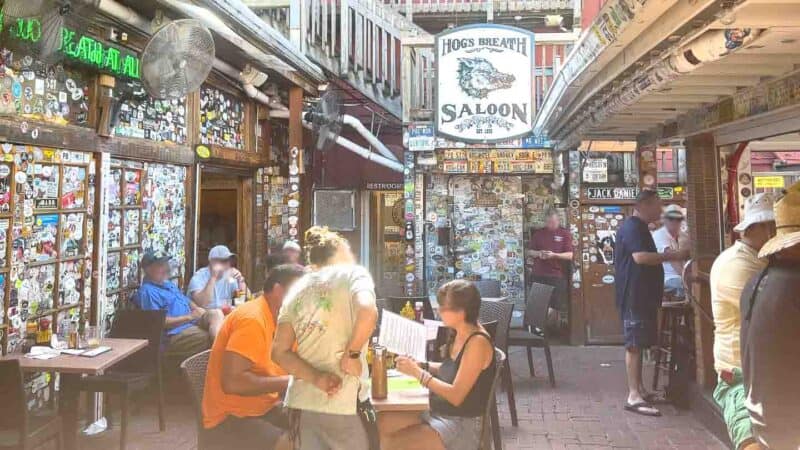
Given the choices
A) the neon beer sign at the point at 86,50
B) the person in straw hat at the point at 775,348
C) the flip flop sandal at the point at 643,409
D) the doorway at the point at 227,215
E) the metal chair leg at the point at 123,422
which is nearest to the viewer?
the person in straw hat at the point at 775,348

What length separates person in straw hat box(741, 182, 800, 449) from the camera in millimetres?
2023

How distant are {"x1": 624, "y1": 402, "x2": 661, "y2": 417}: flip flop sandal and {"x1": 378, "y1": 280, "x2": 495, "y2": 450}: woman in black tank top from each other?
2471 mm

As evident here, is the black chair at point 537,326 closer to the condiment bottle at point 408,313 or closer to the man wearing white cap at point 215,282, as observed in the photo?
the condiment bottle at point 408,313

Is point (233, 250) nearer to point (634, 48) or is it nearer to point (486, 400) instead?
point (486, 400)

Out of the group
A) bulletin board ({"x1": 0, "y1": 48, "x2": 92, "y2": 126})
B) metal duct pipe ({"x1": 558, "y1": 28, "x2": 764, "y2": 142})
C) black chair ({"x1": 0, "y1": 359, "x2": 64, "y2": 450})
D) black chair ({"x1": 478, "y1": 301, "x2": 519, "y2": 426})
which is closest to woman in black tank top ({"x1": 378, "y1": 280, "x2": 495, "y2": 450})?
metal duct pipe ({"x1": 558, "y1": 28, "x2": 764, "y2": 142})

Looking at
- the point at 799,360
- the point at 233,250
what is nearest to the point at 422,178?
the point at 233,250

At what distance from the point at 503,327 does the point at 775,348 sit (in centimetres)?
328

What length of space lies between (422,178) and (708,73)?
16.7 ft

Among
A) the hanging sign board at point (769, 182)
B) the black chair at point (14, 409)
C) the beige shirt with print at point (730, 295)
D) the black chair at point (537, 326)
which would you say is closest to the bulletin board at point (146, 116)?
the black chair at point (14, 409)

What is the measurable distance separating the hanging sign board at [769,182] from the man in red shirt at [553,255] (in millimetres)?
2251

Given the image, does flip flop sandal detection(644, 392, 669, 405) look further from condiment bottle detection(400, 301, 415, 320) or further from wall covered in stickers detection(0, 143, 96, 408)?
wall covered in stickers detection(0, 143, 96, 408)

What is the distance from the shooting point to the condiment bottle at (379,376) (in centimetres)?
317

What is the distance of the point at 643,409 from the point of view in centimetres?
504

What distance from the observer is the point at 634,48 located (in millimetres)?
3148
